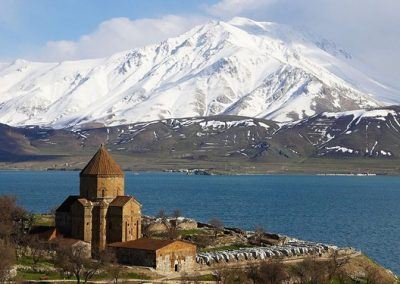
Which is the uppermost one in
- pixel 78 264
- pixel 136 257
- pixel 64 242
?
pixel 64 242

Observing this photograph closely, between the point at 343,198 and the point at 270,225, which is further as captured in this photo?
the point at 343,198

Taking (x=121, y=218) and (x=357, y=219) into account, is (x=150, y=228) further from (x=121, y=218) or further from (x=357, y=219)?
(x=357, y=219)

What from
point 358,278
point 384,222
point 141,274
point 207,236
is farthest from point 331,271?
point 384,222

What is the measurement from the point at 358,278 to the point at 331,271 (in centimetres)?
642

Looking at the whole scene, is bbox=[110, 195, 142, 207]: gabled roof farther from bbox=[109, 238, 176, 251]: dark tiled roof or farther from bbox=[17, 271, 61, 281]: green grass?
bbox=[17, 271, 61, 281]: green grass

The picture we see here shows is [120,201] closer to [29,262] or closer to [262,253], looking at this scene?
[29,262]

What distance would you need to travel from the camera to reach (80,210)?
245 ft

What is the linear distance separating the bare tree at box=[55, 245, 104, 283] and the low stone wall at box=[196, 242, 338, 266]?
11.1 meters

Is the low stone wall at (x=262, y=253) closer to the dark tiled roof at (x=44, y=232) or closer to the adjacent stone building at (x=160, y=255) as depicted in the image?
the adjacent stone building at (x=160, y=255)

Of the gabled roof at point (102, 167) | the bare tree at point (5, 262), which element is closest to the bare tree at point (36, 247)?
the gabled roof at point (102, 167)

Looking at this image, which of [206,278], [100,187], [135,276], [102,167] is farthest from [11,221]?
[206,278]

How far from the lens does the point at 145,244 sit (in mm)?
70562

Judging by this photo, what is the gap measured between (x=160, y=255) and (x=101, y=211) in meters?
8.93

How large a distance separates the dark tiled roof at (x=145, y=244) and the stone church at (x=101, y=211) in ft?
6.83
